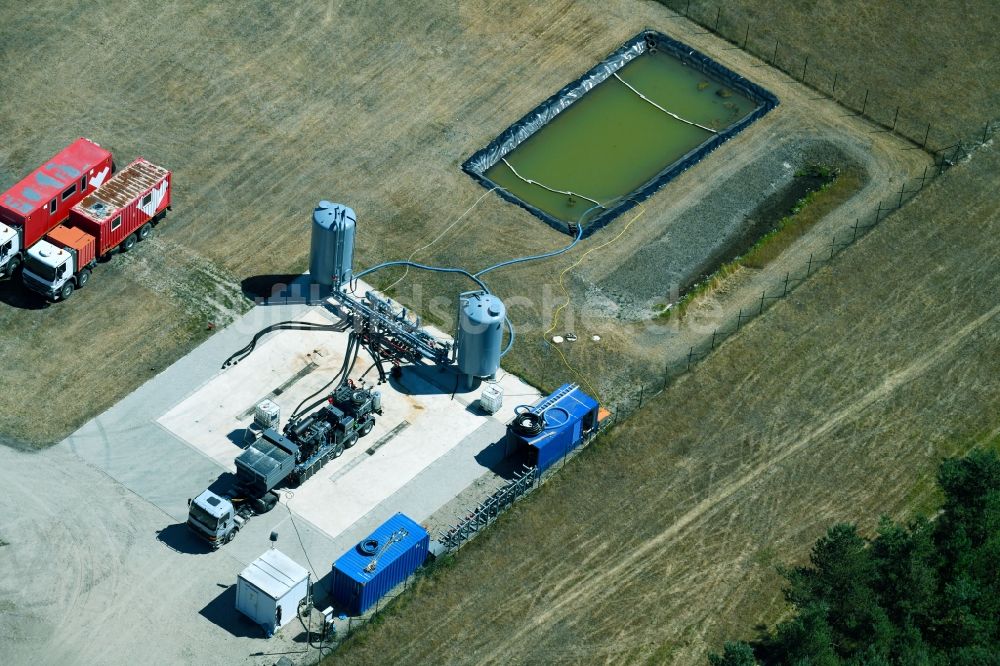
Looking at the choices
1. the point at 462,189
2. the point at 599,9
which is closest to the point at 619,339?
the point at 462,189

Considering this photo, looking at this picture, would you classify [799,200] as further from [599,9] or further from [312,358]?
[312,358]

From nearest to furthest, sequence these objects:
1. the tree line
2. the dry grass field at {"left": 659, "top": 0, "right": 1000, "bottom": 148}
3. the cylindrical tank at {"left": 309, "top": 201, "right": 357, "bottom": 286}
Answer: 1. the tree line
2. the cylindrical tank at {"left": 309, "top": 201, "right": 357, "bottom": 286}
3. the dry grass field at {"left": 659, "top": 0, "right": 1000, "bottom": 148}

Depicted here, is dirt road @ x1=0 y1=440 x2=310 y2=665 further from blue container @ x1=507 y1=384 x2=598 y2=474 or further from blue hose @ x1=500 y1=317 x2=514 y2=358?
blue hose @ x1=500 y1=317 x2=514 y2=358

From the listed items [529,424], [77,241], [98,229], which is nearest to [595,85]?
[529,424]

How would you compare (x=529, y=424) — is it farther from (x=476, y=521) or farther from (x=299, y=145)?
(x=299, y=145)

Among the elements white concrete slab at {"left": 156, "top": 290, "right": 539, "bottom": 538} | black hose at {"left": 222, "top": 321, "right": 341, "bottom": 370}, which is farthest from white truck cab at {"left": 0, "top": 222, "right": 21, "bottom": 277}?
white concrete slab at {"left": 156, "top": 290, "right": 539, "bottom": 538}

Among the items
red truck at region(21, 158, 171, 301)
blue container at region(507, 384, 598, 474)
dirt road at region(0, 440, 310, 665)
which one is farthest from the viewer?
red truck at region(21, 158, 171, 301)

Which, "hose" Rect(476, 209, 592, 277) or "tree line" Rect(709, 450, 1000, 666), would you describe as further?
"hose" Rect(476, 209, 592, 277)
